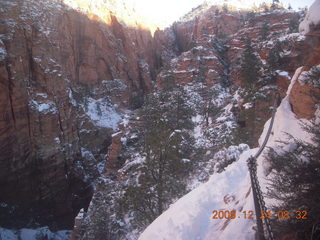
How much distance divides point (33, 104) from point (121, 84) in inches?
711

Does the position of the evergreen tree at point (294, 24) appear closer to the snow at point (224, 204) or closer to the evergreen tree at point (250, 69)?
the evergreen tree at point (250, 69)

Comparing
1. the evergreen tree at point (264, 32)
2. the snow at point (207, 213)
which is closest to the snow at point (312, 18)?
the snow at point (207, 213)

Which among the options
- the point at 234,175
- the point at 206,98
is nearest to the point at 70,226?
the point at 206,98

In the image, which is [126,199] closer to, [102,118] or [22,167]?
[22,167]

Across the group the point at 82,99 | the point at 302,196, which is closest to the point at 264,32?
the point at 82,99

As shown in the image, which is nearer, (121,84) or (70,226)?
(70,226)

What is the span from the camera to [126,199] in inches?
419

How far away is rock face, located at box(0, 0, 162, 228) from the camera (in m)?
25.0
